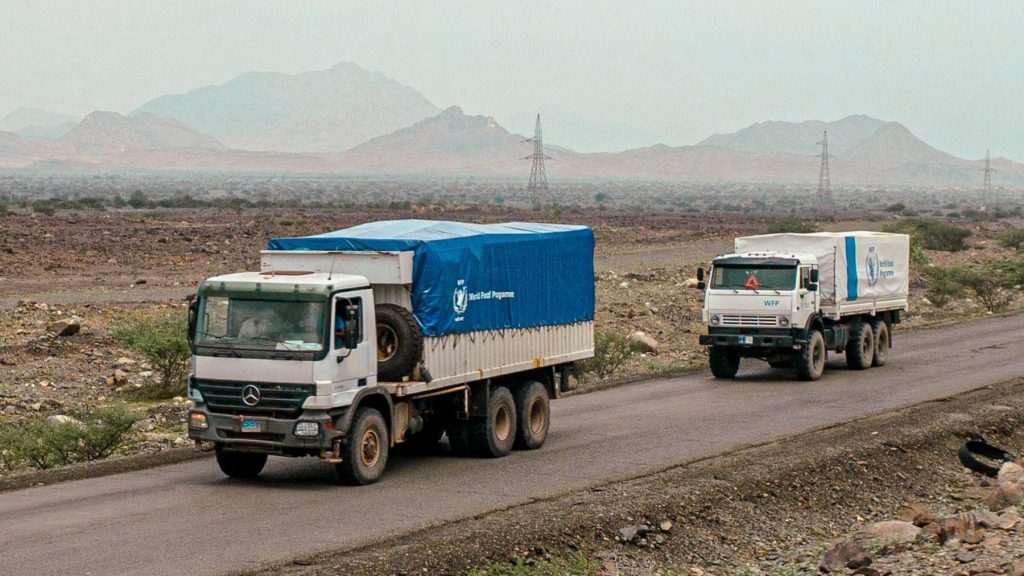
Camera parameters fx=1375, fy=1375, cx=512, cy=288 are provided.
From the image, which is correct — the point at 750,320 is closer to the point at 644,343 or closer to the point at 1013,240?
the point at 644,343

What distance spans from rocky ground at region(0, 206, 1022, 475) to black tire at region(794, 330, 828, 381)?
3.71 metres

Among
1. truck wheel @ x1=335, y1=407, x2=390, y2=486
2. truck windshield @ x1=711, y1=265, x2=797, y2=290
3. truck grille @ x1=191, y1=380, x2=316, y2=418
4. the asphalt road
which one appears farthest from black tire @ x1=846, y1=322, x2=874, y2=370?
truck grille @ x1=191, y1=380, x2=316, y2=418

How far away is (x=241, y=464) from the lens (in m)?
16.9

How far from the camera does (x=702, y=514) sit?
632 inches

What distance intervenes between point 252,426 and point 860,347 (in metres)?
18.6

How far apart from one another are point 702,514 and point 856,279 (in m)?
15.8

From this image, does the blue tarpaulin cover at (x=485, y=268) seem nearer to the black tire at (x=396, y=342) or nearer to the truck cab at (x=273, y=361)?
the black tire at (x=396, y=342)

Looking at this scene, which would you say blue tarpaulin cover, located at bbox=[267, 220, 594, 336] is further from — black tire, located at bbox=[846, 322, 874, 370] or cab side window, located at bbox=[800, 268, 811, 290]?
black tire, located at bbox=[846, 322, 874, 370]

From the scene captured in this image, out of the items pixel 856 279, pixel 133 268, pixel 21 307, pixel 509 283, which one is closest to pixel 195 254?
pixel 133 268

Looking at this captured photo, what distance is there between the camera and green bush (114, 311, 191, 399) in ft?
88.5

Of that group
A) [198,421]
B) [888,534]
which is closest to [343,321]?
[198,421]

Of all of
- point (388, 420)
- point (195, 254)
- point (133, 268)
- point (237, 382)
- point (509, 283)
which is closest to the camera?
point (237, 382)

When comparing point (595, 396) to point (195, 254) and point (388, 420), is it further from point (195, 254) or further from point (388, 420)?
point (195, 254)

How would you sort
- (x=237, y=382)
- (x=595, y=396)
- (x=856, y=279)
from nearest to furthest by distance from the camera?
(x=237, y=382)
(x=595, y=396)
(x=856, y=279)
